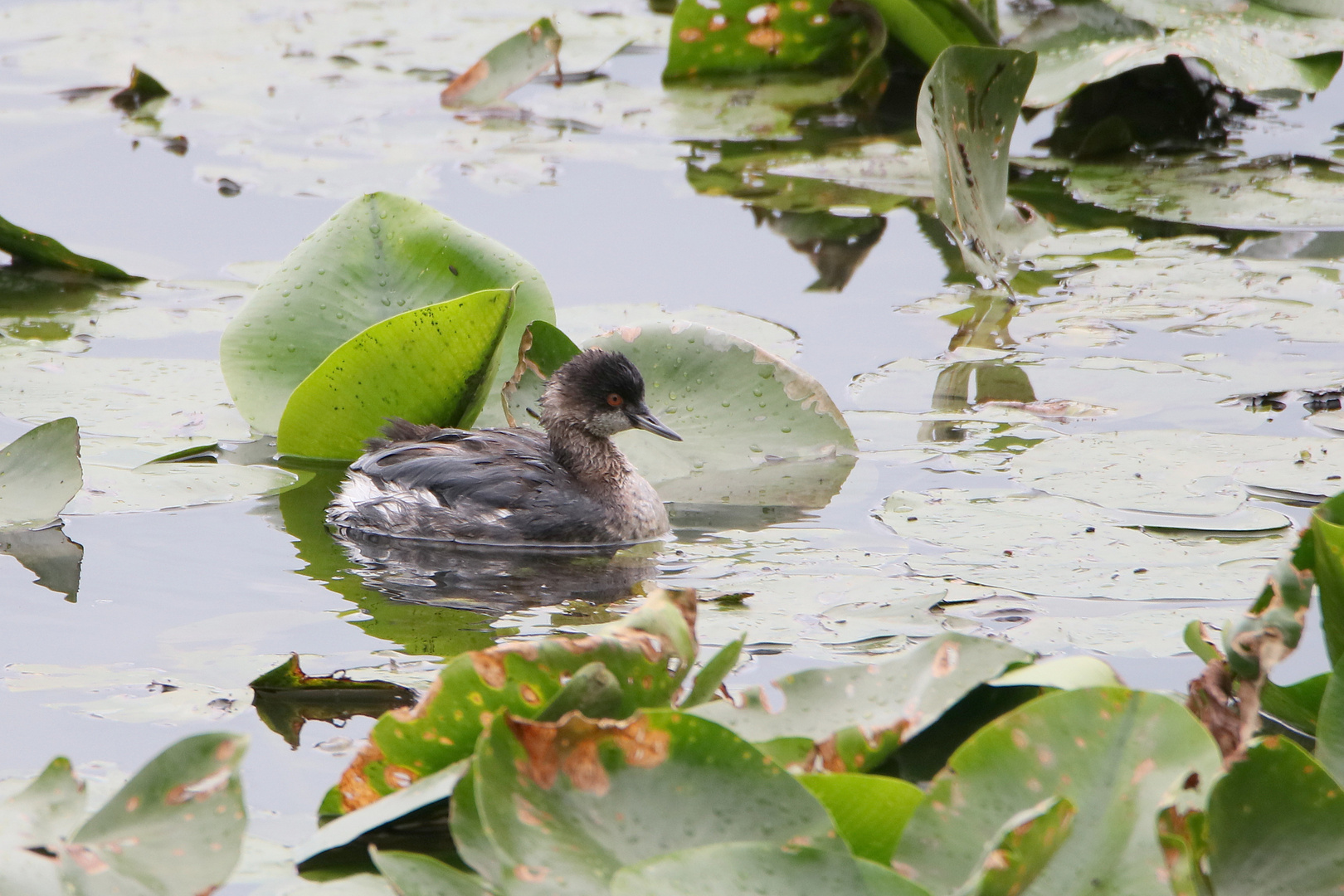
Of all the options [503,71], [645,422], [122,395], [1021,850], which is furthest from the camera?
[503,71]

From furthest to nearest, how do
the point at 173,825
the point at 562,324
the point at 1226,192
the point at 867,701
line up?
1. the point at 1226,192
2. the point at 562,324
3. the point at 867,701
4. the point at 173,825

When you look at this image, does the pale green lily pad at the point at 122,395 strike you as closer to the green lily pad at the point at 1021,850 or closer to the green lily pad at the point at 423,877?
the green lily pad at the point at 423,877

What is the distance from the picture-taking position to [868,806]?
104 inches

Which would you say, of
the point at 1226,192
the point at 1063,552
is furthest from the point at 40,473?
the point at 1226,192

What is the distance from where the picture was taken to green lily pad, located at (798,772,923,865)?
263 centimetres

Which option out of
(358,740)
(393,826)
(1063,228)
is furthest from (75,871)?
(1063,228)

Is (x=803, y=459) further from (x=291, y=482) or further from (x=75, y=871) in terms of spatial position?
(x=75, y=871)

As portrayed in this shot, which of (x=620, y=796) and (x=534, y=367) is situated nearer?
(x=620, y=796)

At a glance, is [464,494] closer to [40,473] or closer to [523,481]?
[523,481]

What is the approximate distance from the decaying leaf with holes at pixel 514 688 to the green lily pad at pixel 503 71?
740cm

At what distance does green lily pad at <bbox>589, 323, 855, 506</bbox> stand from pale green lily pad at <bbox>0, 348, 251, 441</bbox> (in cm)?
152

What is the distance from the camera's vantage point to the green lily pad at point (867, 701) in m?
2.86

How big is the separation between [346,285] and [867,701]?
126 inches

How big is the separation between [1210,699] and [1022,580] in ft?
5.04
